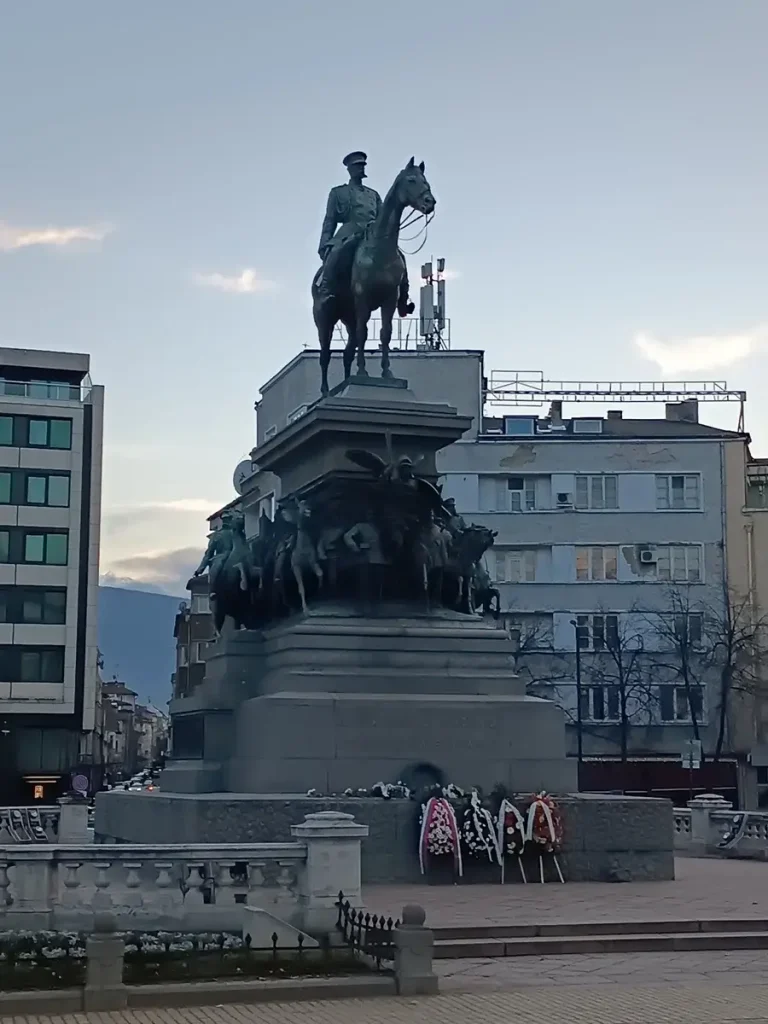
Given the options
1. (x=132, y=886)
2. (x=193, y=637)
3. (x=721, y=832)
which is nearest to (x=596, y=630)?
(x=193, y=637)

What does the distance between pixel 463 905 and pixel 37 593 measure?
61119mm

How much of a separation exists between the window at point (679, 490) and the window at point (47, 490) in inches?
1174

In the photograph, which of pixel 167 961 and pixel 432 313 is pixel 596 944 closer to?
pixel 167 961

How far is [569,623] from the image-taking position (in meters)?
74.3

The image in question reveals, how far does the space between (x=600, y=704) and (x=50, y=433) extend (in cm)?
3118

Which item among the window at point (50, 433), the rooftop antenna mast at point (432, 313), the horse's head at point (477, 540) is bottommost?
the horse's head at point (477, 540)

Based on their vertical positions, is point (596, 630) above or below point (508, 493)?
below

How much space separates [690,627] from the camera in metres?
72.4

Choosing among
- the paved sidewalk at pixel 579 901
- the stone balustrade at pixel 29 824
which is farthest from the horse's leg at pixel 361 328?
the stone balustrade at pixel 29 824

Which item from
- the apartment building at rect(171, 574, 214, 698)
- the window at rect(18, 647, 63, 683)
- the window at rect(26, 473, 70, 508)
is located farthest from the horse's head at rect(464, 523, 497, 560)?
the apartment building at rect(171, 574, 214, 698)

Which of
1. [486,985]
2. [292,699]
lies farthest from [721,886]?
[486,985]

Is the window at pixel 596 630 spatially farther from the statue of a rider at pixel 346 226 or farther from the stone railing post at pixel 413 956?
the stone railing post at pixel 413 956

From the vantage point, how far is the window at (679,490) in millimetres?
74375

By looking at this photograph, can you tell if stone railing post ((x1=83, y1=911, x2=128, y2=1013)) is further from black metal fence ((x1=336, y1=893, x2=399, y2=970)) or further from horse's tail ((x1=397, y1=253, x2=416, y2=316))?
horse's tail ((x1=397, y1=253, x2=416, y2=316))
